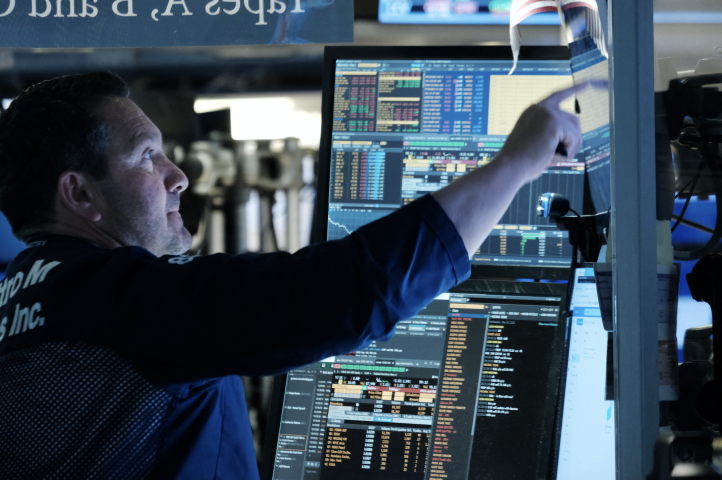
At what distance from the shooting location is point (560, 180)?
4.07 feet

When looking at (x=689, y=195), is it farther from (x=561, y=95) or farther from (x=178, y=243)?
(x=178, y=243)

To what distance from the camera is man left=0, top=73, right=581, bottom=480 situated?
71 cm

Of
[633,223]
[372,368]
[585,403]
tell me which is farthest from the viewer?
[372,368]

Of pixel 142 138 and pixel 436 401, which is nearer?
pixel 142 138

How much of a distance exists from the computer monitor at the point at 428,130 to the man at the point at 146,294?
0.44m

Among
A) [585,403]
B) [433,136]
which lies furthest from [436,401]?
[433,136]

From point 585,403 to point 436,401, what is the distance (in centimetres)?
29

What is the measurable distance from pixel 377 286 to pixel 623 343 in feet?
0.95

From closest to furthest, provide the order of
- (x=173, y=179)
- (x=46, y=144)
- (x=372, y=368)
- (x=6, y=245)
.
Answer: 1. (x=46, y=144)
2. (x=173, y=179)
3. (x=372, y=368)
4. (x=6, y=245)

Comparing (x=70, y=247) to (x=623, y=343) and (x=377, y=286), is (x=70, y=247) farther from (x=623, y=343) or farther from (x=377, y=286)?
(x=623, y=343)

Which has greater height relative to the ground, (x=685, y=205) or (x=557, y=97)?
(x=557, y=97)

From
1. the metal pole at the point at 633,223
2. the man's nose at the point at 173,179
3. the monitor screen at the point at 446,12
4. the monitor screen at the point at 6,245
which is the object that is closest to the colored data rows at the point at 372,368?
the man's nose at the point at 173,179

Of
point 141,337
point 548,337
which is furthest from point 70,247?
point 548,337

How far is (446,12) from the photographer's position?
1644mm
